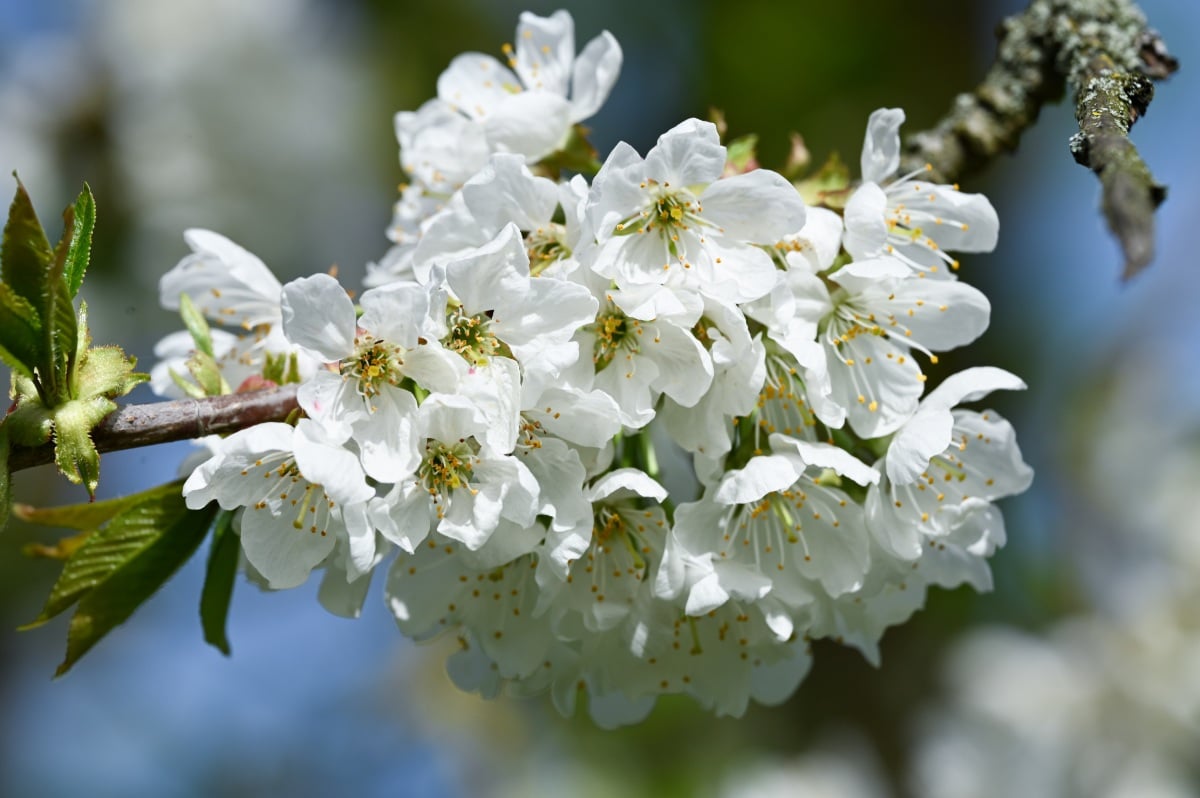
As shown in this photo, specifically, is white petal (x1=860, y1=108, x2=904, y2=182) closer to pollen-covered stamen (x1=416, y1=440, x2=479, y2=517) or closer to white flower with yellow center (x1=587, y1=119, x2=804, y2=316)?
white flower with yellow center (x1=587, y1=119, x2=804, y2=316)

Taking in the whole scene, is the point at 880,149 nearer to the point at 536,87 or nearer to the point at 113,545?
the point at 536,87

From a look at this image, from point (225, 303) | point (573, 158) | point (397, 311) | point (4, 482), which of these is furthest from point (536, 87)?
point (4, 482)

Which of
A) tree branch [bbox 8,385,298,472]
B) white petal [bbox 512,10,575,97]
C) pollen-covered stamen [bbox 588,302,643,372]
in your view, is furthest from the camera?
white petal [bbox 512,10,575,97]

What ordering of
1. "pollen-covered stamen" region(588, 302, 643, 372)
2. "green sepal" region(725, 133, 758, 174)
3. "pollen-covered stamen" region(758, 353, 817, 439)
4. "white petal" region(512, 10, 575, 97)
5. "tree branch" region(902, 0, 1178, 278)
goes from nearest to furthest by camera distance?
"tree branch" region(902, 0, 1178, 278)
"pollen-covered stamen" region(588, 302, 643, 372)
"pollen-covered stamen" region(758, 353, 817, 439)
"green sepal" region(725, 133, 758, 174)
"white petal" region(512, 10, 575, 97)

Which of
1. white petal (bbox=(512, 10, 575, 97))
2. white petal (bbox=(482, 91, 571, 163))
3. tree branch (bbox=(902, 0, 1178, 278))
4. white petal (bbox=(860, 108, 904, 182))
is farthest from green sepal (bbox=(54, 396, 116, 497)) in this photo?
tree branch (bbox=(902, 0, 1178, 278))

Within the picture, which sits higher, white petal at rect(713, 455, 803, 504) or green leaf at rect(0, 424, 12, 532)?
white petal at rect(713, 455, 803, 504)

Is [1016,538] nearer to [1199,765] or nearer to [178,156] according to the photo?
[1199,765]

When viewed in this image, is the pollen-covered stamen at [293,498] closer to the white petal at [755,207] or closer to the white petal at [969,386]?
the white petal at [755,207]
